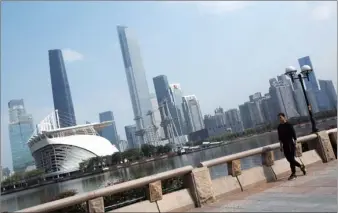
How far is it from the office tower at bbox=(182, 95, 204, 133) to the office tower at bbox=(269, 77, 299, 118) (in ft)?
318

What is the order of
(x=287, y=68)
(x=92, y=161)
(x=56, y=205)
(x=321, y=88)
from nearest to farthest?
1. (x=56, y=205)
2. (x=287, y=68)
3. (x=321, y=88)
4. (x=92, y=161)

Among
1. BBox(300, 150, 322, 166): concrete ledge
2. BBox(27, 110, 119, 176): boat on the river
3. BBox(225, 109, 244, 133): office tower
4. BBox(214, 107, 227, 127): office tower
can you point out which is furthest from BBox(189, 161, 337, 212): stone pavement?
BBox(214, 107, 227, 127): office tower

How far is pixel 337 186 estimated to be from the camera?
6.48 m

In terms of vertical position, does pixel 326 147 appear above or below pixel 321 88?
below

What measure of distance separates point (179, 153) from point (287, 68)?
110902 millimetres

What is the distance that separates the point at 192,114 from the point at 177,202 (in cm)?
19096

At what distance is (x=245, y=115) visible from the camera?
6058 inches

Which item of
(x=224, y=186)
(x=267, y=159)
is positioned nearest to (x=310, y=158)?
(x=267, y=159)

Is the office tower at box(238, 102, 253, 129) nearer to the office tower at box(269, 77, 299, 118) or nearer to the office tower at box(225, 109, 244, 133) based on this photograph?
the office tower at box(225, 109, 244, 133)

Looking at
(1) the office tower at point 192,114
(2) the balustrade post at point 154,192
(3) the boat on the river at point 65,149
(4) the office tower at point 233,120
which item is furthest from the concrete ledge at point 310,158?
(1) the office tower at point 192,114

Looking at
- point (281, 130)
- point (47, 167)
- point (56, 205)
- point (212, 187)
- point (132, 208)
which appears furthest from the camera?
point (47, 167)

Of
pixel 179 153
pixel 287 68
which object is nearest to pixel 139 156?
pixel 179 153

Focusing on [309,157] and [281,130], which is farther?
[309,157]

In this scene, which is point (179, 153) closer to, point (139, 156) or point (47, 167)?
point (139, 156)
